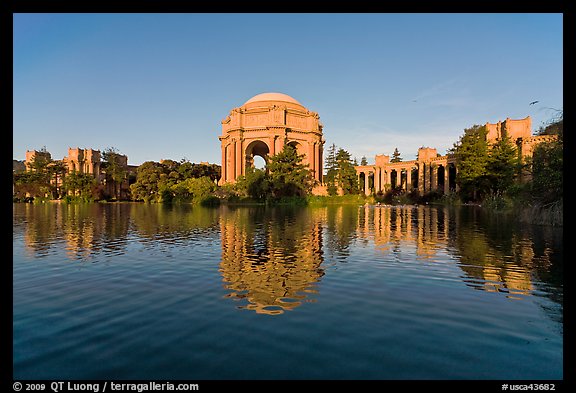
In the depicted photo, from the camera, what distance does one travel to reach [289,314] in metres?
6.27

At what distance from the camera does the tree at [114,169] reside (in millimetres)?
88363

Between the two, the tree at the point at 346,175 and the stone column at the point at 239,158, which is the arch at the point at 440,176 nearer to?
the tree at the point at 346,175

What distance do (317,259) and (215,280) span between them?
3.64 m

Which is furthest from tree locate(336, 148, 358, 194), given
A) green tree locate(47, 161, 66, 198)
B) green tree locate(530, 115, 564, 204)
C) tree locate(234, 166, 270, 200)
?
green tree locate(47, 161, 66, 198)

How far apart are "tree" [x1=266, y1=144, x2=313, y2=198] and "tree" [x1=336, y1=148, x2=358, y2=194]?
15.4m

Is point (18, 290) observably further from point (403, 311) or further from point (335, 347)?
point (403, 311)

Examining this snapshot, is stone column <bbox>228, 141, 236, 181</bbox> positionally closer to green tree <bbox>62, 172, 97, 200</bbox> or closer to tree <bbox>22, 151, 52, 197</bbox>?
green tree <bbox>62, 172, 97, 200</bbox>

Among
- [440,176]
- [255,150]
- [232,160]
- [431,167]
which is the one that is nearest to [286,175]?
[232,160]

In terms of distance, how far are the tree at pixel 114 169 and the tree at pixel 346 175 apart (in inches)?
2144

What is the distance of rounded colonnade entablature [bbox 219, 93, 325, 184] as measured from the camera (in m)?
67.8
